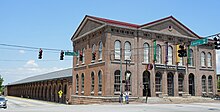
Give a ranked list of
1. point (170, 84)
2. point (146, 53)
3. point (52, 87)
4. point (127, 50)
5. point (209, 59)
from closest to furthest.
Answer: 1. point (127, 50)
2. point (146, 53)
3. point (170, 84)
4. point (209, 59)
5. point (52, 87)

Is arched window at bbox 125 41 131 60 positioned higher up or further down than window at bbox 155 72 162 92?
higher up

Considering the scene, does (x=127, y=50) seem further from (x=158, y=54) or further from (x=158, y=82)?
(x=158, y=82)

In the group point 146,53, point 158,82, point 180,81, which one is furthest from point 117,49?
point 180,81

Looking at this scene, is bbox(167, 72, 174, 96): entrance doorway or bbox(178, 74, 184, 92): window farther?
bbox(178, 74, 184, 92): window

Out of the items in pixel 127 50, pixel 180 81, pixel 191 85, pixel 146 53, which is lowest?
pixel 191 85

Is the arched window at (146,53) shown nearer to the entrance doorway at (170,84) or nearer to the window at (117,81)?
the entrance doorway at (170,84)

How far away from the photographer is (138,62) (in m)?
41.9

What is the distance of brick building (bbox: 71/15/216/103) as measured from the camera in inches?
1578

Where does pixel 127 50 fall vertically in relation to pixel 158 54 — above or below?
above

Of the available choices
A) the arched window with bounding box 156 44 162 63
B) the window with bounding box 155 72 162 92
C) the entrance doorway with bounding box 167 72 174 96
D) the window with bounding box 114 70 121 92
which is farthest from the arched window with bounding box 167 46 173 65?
the window with bounding box 114 70 121 92

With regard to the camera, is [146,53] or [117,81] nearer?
[117,81]

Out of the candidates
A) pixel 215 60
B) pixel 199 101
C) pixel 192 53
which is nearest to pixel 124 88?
pixel 199 101

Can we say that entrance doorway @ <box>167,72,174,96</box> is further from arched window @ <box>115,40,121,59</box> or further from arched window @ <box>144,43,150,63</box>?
arched window @ <box>115,40,121,59</box>

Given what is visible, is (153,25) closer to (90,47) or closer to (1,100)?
(90,47)
